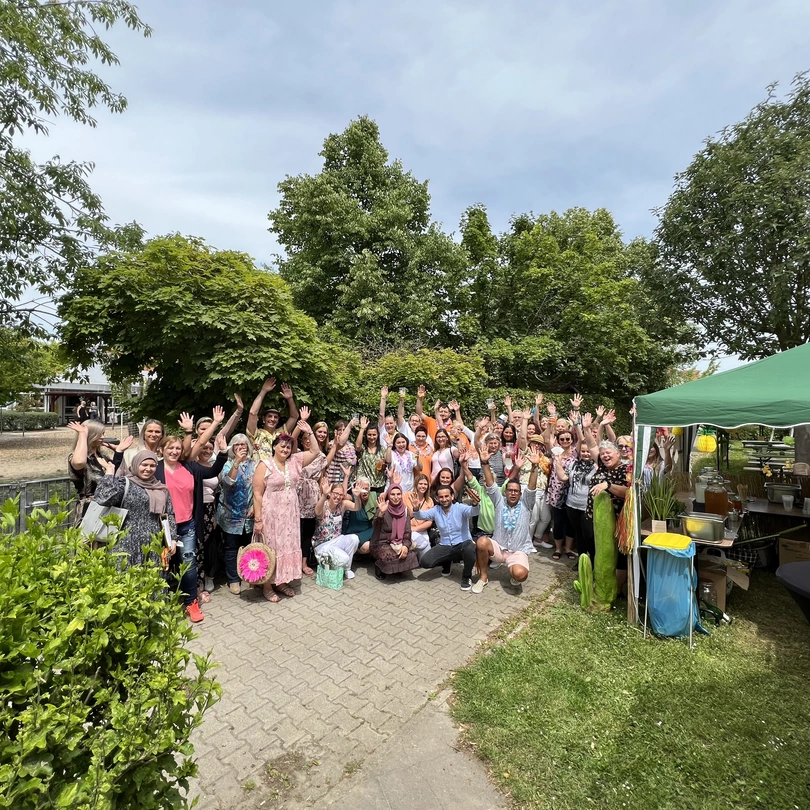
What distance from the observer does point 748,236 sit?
11844mm

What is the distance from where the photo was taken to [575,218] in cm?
2228

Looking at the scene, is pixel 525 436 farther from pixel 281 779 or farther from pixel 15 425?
pixel 15 425

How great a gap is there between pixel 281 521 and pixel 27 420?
146 ft

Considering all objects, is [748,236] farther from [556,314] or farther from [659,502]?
[659,502]

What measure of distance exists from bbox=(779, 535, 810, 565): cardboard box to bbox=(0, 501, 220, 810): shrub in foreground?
22.8 feet

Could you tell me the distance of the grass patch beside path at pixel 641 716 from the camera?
2795mm

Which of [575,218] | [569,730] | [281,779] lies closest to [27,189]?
[281,779]

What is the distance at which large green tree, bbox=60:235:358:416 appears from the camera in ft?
19.5

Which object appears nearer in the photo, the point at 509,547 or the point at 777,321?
the point at 509,547

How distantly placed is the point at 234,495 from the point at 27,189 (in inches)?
219

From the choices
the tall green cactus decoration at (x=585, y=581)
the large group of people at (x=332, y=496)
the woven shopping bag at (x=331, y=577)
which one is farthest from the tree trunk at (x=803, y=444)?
the woven shopping bag at (x=331, y=577)

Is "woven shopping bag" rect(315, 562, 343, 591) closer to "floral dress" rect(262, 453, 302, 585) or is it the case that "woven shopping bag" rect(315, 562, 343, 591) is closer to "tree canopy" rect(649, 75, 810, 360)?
"floral dress" rect(262, 453, 302, 585)

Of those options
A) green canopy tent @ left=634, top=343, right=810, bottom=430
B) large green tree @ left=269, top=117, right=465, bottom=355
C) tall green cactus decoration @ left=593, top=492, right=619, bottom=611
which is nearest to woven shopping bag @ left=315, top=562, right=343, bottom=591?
tall green cactus decoration @ left=593, top=492, right=619, bottom=611

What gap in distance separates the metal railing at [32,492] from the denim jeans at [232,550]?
2079mm
